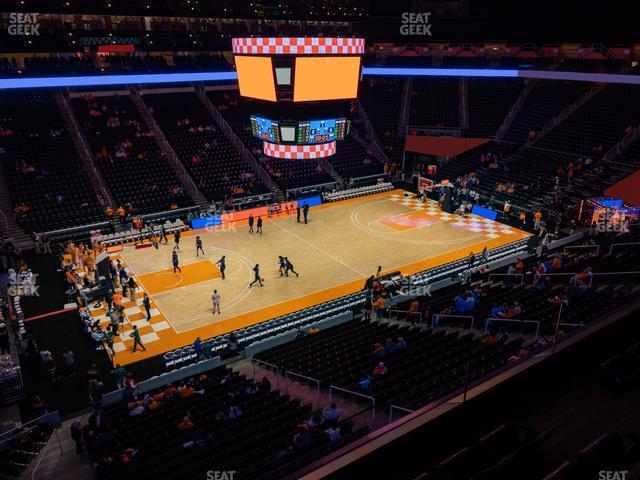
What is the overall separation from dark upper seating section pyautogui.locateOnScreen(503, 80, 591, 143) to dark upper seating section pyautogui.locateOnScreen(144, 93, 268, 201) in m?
21.0

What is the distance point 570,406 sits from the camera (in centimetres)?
525

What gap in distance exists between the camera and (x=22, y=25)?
108 feet

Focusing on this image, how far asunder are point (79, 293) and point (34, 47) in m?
21.3

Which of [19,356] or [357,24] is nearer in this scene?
[19,356]

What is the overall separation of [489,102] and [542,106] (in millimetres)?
4610

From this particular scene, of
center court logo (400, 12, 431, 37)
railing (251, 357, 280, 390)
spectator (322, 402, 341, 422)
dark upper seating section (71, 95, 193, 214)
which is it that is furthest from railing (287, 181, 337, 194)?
spectator (322, 402, 341, 422)

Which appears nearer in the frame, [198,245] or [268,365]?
[268,365]

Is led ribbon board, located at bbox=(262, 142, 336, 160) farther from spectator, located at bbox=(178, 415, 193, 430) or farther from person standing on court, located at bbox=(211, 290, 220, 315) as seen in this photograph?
spectator, located at bbox=(178, 415, 193, 430)

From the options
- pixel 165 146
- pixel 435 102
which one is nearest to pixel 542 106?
pixel 435 102

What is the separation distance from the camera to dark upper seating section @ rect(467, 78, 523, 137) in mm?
39875

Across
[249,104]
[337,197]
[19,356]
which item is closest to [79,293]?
[19,356]

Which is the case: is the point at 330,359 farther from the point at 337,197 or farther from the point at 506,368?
the point at 337,197

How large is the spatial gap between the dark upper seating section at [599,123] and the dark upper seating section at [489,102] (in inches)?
200

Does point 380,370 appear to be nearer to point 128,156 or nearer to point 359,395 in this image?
point 359,395
